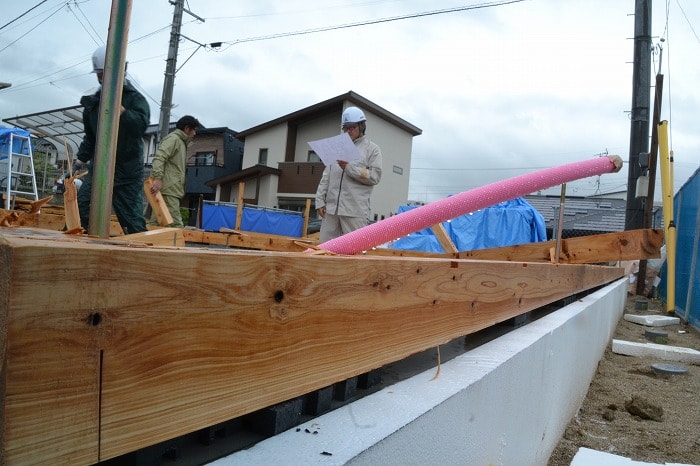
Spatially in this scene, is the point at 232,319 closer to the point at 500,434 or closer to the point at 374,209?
the point at 500,434

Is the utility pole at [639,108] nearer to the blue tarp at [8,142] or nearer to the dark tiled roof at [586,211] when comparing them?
the dark tiled roof at [586,211]

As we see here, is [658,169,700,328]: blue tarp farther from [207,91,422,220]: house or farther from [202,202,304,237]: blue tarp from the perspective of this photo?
[207,91,422,220]: house

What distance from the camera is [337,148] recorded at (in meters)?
3.01

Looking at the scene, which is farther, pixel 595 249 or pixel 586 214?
pixel 586 214

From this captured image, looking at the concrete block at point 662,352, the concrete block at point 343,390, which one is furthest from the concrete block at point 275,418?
the concrete block at point 662,352

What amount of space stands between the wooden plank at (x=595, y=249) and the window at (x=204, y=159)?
24.8m

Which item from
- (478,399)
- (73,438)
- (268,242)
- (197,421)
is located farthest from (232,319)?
(268,242)

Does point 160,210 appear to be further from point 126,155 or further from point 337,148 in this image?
point 337,148

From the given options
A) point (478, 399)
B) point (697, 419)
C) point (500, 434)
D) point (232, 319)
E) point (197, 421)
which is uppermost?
point (232, 319)

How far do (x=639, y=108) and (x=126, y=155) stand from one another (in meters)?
9.25

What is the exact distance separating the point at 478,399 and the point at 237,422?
0.74 meters

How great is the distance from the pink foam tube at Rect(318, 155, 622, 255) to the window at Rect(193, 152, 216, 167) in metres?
25.7

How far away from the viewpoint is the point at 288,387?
897 millimetres

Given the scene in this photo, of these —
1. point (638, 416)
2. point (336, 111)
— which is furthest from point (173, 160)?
point (336, 111)
